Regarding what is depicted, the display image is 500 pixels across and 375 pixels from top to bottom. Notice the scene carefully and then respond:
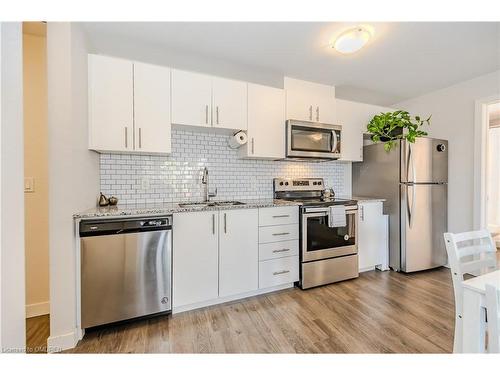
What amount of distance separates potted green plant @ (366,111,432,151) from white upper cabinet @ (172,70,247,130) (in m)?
1.73

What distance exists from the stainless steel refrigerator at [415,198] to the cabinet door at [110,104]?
2.84m

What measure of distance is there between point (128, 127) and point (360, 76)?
8.44 ft

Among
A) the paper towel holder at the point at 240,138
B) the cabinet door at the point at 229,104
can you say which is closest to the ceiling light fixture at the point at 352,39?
the cabinet door at the point at 229,104

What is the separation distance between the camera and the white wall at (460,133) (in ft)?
8.94

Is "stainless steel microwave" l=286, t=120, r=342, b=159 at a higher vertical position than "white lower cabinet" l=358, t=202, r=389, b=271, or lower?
higher

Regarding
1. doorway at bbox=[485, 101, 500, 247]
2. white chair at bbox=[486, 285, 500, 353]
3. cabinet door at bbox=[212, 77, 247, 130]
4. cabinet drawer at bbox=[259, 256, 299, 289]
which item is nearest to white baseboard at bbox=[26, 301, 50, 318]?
cabinet drawer at bbox=[259, 256, 299, 289]

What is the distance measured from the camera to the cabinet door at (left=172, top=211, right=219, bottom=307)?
73.5 inches

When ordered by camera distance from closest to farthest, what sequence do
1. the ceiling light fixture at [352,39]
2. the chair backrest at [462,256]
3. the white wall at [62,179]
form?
the chair backrest at [462,256], the white wall at [62,179], the ceiling light fixture at [352,39]

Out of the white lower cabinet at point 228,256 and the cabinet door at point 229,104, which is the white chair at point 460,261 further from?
the cabinet door at point 229,104

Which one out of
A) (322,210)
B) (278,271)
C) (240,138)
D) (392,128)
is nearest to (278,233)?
(278,271)

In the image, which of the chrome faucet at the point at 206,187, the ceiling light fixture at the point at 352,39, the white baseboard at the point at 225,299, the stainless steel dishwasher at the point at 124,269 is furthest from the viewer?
the chrome faucet at the point at 206,187

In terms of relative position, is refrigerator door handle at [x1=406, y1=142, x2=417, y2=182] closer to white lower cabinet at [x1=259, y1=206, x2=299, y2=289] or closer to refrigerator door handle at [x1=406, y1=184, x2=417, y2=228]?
refrigerator door handle at [x1=406, y1=184, x2=417, y2=228]

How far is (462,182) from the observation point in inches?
111

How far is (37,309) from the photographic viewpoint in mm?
1913
